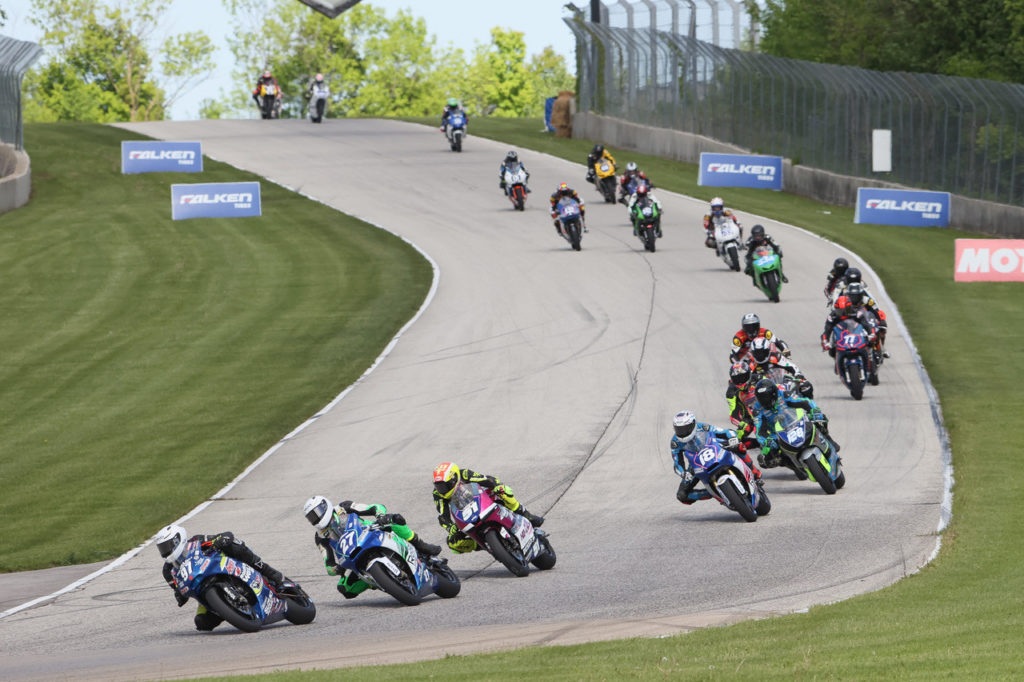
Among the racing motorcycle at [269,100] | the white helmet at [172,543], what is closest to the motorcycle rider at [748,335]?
the white helmet at [172,543]

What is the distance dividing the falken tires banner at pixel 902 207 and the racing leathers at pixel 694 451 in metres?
28.8

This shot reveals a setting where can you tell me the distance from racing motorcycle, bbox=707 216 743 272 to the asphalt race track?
65 cm

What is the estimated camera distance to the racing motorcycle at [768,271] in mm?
31000

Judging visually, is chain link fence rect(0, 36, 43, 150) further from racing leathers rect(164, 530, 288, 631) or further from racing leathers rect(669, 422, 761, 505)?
racing leathers rect(164, 530, 288, 631)

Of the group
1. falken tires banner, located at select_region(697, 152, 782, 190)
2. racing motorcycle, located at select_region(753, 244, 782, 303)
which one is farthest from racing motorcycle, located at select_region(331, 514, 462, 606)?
falken tires banner, located at select_region(697, 152, 782, 190)

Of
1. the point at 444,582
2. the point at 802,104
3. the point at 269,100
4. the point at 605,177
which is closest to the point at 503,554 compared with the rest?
the point at 444,582

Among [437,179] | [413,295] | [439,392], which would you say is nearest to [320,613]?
[439,392]

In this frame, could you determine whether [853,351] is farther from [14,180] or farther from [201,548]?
[14,180]

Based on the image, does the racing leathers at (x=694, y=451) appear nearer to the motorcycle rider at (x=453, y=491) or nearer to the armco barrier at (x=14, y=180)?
the motorcycle rider at (x=453, y=491)

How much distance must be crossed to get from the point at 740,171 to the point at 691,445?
35.6m

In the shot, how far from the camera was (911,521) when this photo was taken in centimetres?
1591

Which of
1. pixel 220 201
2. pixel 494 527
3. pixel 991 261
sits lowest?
pixel 494 527

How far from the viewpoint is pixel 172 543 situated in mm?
12508

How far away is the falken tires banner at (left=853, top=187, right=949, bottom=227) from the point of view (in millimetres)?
43719
